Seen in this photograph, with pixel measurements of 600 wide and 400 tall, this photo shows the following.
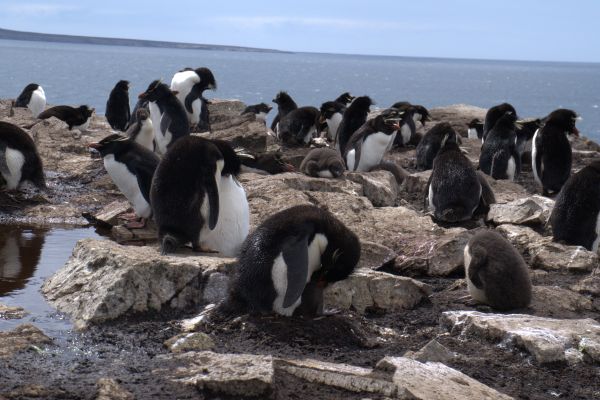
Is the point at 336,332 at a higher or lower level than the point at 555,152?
lower

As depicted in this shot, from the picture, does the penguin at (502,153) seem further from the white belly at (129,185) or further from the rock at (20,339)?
the rock at (20,339)

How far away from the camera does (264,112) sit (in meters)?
19.9

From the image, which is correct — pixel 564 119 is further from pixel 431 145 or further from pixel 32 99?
pixel 32 99

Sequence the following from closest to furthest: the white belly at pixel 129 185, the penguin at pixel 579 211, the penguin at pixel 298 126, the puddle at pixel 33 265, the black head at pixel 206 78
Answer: the puddle at pixel 33 265 < the penguin at pixel 579 211 < the white belly at pixel 129 185 < the penguin at pixel 298 126 < the black head at pixel 206 78

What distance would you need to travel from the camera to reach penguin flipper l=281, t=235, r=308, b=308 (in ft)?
16.6

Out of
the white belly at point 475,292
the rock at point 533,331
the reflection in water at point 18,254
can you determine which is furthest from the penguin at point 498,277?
the reflection in water at point 18,254

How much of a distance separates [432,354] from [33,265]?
362 centimetres

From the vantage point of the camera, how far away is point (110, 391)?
13.0ft

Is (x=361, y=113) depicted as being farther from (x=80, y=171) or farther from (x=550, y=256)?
(x=550, y=256)

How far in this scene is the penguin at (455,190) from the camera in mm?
9266

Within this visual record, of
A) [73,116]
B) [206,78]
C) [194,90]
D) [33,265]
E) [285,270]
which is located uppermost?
[206,78]

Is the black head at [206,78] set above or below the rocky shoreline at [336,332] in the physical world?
above

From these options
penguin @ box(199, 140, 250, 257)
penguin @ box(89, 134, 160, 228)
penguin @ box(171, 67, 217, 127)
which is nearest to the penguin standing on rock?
penguin @ box(171, 67, 217, 127)

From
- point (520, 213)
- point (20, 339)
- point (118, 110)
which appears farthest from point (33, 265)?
point (118, 110)
